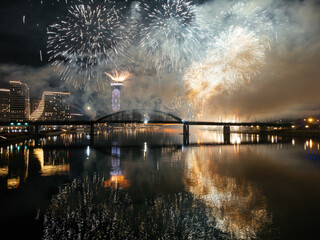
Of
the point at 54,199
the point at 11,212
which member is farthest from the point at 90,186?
the point at 11,212

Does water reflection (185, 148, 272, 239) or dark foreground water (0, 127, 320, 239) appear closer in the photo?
dark foreground water (0, 127, 320, 239)

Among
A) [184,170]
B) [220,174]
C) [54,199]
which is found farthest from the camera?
[184,170]

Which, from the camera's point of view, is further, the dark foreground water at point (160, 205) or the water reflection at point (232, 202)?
the water reflection at point (232, 202)

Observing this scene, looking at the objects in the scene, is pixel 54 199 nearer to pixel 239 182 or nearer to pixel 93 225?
pixel 93 225

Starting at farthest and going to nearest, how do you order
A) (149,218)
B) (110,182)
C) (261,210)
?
1. (110,182)
2. (261,210)
3. (149,218)

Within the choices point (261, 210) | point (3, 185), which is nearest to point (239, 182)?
point (261, 210)

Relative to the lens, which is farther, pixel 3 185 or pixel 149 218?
pixel 3 185
